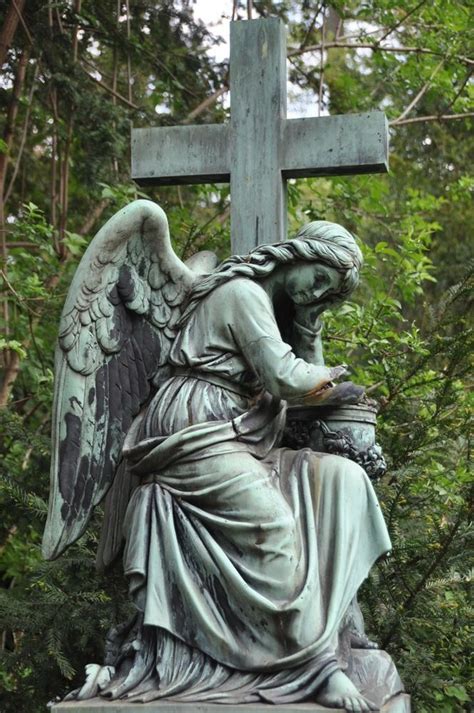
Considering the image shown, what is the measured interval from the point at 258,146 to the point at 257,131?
7cm

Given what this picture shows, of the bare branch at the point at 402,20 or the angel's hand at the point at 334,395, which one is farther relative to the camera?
the bare branch at the point at 402,20

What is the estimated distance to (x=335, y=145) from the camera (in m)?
6.09

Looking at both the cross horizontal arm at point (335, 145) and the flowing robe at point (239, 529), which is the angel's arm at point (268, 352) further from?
the cross horizontal arm at point (335, 145)

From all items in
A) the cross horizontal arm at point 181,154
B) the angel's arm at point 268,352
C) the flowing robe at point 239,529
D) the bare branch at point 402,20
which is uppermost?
the bare branch at point 402,20

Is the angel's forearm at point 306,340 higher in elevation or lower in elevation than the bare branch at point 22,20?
lower

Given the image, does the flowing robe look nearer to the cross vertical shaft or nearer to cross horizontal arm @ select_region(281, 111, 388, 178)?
the cross vertical shaft

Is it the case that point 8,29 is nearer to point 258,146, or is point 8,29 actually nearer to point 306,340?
point 258,146

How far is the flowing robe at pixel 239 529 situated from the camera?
4.83 m

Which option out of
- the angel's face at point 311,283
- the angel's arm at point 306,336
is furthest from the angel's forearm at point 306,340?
the angel's face at point 311,283

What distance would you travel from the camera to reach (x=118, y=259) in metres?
5.46

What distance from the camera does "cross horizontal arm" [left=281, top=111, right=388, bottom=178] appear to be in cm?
604

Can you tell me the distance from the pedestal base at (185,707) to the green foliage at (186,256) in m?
1.44

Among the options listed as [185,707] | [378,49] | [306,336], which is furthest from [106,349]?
[378,49]

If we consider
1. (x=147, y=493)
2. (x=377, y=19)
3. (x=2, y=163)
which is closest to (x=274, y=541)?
(x=147, y=493)
